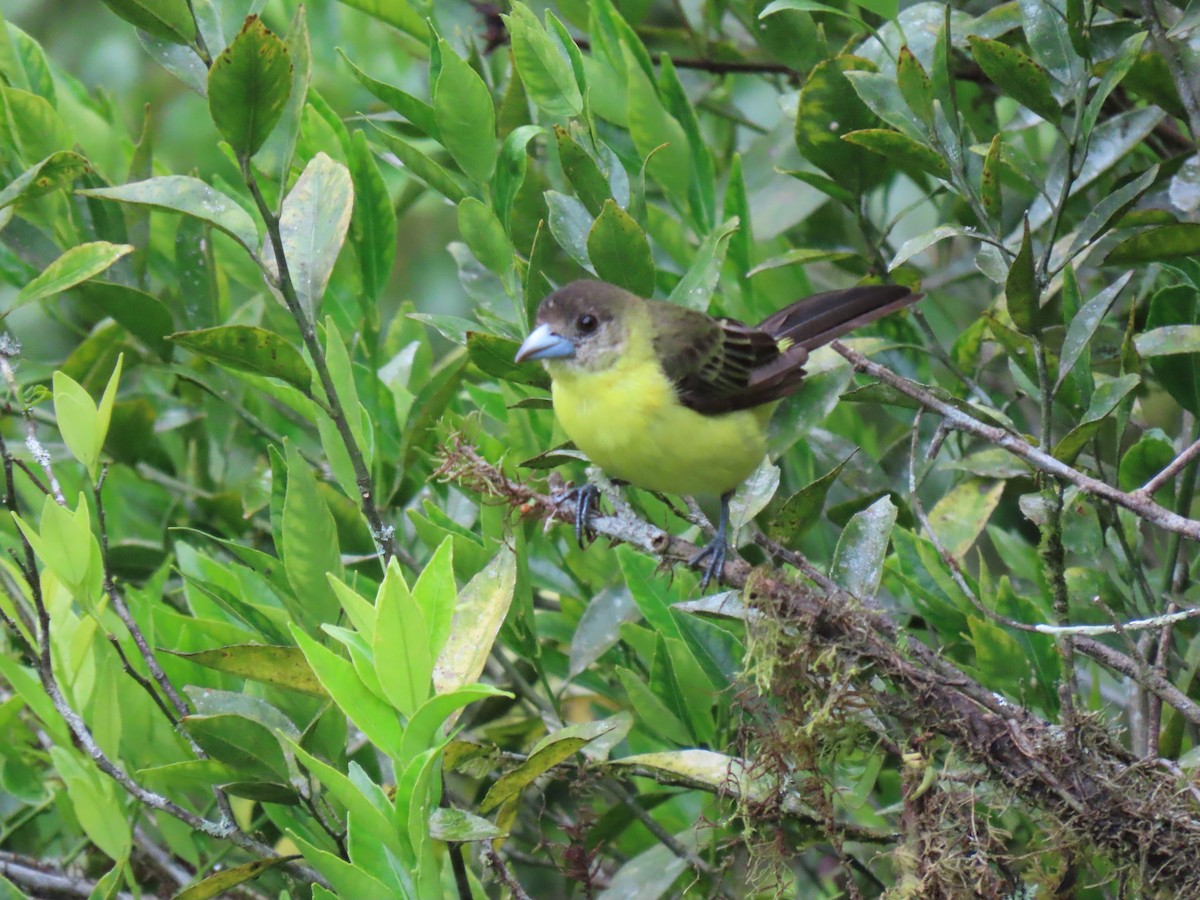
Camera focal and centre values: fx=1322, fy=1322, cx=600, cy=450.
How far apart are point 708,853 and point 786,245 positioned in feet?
6.04

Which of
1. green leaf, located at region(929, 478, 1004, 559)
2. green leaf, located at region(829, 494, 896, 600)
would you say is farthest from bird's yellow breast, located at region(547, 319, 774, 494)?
green leaf, located at region(829, 494, 896, 600)

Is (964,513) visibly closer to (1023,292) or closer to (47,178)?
(1023,292)

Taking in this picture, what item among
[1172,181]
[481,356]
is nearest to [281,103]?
[481,356]

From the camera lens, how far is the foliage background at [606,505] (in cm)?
230

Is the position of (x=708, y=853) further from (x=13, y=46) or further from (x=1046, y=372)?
(x=13, y=46)

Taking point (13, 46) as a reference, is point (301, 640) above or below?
below

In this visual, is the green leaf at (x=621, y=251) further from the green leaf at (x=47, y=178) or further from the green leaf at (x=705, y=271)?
the green leaf at (x=47, y=178)

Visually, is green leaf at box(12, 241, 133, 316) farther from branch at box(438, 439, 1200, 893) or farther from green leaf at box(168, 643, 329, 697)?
branch at box(438, 439, 1200, 893)

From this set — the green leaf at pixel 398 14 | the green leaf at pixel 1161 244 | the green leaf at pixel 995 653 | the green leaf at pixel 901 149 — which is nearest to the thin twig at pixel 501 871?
the green leaf at pixel 995 653

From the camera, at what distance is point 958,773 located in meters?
2.26

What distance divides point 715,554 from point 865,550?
46 cm

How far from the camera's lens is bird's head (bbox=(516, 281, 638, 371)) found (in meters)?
3.32

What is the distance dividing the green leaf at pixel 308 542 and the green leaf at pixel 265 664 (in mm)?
211

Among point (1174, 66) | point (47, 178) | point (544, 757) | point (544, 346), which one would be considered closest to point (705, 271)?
point (544, 346)
